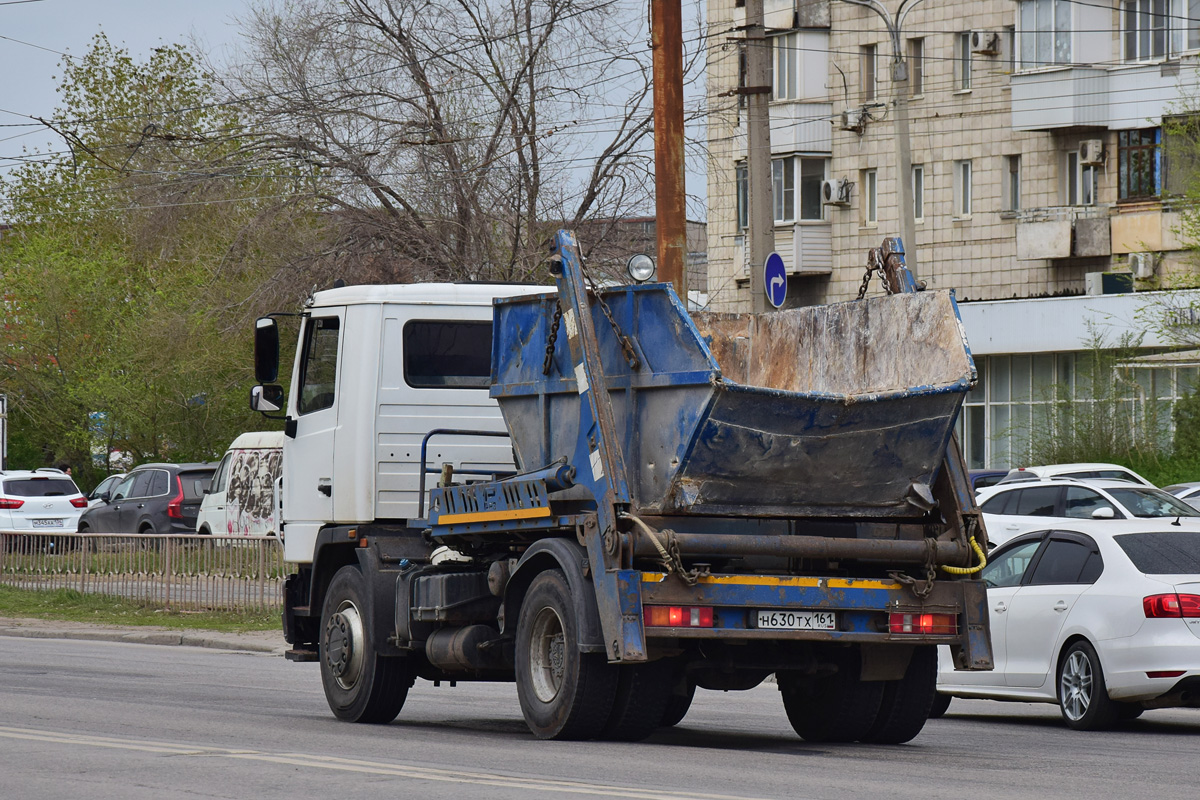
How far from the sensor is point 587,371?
423 inches

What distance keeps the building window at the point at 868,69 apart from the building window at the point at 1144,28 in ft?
22.0

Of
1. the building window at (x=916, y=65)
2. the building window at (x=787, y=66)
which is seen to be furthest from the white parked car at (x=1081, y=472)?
the building window at (x=787, y=66)

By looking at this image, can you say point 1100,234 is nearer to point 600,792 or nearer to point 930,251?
point 930,251

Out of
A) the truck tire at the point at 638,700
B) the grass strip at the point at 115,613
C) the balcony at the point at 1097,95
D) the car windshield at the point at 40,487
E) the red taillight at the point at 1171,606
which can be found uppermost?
the balcony at the point at 1097,95

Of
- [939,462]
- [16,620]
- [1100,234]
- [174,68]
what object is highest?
[174,68]

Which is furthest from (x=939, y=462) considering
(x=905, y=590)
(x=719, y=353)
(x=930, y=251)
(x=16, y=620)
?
(x=930, y=251)

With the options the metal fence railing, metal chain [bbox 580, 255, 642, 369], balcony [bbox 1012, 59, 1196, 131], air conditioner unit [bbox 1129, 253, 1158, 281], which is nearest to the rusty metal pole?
metal chain [bbox 580, 255, 642, 369]

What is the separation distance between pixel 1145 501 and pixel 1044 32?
78.5 ft

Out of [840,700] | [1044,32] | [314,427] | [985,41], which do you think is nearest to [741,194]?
[985,41]

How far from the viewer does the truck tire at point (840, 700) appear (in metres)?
11.6

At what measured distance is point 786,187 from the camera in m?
48.7

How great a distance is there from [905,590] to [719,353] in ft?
7.41

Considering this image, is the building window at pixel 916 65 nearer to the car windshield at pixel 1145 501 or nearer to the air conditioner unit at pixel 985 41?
the air conditioner unit at pixel 985 41

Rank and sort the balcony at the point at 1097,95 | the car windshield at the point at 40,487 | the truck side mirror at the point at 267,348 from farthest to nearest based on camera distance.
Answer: the balcony at the point at 1097,95 < the car windshield at the point at 40,487 < the truck side mirror at the point at 267,348
